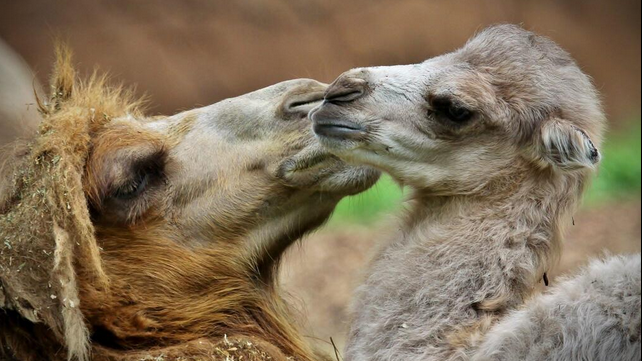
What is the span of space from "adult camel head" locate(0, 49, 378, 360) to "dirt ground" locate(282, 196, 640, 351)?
3767 millimetres

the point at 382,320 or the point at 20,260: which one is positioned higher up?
the point at 20,260

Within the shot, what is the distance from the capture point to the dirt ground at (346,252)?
8312mm

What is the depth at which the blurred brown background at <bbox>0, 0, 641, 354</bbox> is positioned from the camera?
1211 cm

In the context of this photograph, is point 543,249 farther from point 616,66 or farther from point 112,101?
point 616,66

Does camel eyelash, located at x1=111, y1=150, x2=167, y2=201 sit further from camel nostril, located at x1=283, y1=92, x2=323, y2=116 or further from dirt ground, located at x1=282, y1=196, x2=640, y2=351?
dirt ground, located at x1=282, y1=196, x2=640, y2=351

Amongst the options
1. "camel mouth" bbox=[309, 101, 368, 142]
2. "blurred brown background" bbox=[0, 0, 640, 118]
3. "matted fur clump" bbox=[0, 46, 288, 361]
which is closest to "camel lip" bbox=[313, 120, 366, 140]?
"camel mouth" bbox=[309, 101, 368, 142]

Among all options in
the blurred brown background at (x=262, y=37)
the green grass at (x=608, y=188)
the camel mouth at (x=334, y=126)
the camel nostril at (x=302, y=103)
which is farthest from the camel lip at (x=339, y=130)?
the blurred brown background at (x=262, y=37)

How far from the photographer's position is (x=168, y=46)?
12617 mm

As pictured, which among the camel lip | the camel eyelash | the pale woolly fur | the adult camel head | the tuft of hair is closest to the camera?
the pale woolly fur

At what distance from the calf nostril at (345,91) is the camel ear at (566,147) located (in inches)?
31.0

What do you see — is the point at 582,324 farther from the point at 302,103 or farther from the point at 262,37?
the point at 262,37

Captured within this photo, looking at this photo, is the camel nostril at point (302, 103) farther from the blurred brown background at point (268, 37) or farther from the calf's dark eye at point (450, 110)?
the blurred brown background at point (268, 37)

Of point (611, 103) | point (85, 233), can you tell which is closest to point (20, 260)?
point (85, 233)

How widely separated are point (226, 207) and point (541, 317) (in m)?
1.49
